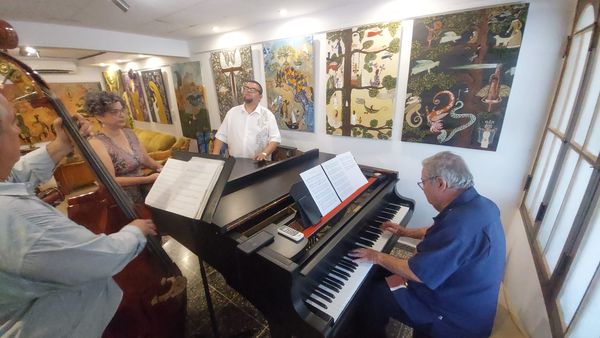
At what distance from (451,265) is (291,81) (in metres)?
2.45

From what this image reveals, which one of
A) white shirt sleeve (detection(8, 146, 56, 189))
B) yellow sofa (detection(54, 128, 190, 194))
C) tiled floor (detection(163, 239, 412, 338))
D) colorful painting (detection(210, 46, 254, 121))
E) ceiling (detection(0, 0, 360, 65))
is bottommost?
tiled floor (detection(163, 239, 412, 338))

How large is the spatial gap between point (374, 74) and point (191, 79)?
10.5 feet

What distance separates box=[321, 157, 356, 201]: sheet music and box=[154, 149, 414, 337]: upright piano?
0.16ft

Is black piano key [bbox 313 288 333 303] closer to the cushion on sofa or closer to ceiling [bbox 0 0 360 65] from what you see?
ceiling [bbox 0 0 360 65]

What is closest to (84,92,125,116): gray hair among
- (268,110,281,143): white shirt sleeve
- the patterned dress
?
the patterned dress

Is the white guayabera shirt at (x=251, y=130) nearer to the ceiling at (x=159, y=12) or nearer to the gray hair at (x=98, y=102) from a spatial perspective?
the ceiling at (x=159, y=12)

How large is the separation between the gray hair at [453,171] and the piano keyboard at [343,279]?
1.69ft

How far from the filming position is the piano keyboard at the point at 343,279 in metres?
0.94

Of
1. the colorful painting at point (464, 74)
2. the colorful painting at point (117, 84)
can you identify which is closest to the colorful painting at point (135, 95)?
the colorful painting at point (117, 84)

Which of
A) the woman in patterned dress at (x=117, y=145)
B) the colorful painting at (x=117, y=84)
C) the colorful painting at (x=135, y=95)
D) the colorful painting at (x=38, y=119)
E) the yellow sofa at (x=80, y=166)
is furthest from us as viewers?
the colorful painting at (x=117, y=84)

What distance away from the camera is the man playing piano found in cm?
93

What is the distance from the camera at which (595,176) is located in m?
0.91

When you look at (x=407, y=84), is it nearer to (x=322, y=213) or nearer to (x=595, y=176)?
(x=595, y=176)

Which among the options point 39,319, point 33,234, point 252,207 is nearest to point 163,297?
point 39,319
